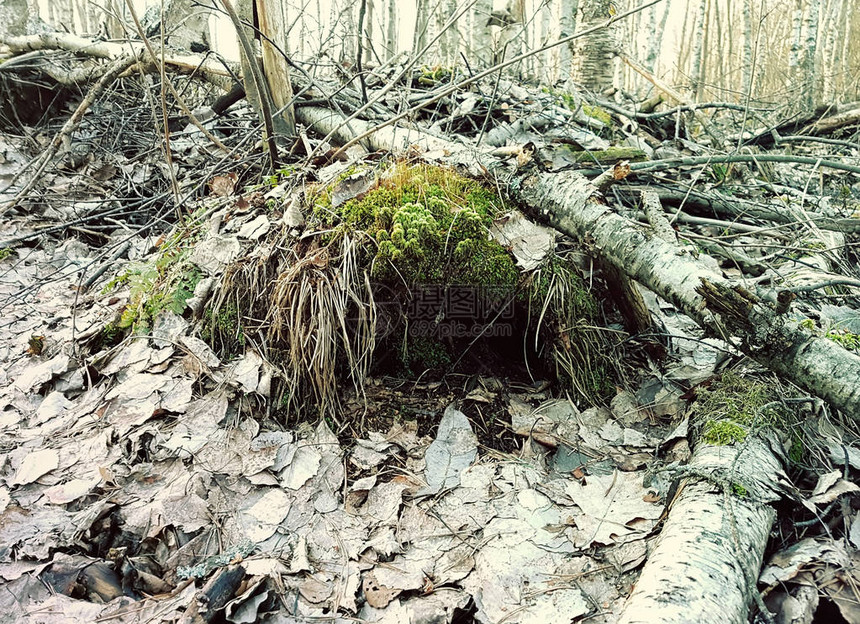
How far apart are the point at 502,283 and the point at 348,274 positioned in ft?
2.34

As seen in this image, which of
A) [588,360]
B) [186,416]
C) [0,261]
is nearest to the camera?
[186,416]

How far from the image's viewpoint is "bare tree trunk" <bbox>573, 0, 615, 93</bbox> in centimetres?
688

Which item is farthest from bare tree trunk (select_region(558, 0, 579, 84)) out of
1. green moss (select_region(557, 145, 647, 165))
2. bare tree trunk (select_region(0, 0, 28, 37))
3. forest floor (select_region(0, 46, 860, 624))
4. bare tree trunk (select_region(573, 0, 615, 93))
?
bare tree trunk (select_region(0, 0, 28, 37))

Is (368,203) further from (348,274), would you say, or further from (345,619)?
(345,619)

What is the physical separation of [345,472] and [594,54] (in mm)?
6557

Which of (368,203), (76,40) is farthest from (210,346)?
(76,40)

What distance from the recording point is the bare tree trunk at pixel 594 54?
22.6ft

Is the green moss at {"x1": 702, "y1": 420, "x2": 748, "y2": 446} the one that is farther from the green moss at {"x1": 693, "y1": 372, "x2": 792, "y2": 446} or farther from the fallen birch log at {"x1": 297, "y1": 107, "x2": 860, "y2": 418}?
the fallen birch log at {"x1": 297, "y1": 107, "x2": 860, "y2": 418}

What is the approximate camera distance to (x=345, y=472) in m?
2.36

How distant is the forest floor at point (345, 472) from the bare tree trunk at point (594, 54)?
13.5 ft

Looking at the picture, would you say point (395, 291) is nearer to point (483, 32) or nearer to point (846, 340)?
point (846, 340)

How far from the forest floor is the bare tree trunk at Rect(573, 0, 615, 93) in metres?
4.13

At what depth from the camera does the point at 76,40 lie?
5.08 metres

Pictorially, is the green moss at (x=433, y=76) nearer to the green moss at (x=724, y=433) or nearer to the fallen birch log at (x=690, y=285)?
the fallen birch log at (x=690, y=285)
